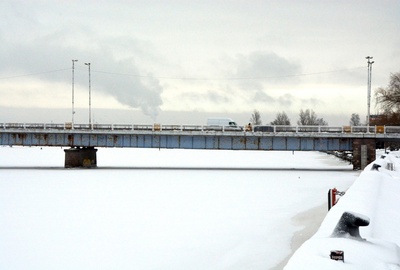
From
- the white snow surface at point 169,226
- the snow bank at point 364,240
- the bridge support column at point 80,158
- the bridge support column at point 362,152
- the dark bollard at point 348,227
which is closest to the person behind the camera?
the snow bank at point 364,240

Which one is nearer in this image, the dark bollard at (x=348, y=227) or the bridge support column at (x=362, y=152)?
the dark bollard at (x=348, y=227)

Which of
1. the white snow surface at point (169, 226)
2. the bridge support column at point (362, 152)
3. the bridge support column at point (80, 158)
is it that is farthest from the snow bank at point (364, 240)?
the bridge support column at point (80, 158)

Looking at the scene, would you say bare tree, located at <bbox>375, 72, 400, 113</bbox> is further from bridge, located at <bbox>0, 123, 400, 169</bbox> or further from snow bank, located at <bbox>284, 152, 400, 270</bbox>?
snow bank, located at <bbox>284, 152, 400, 270</bbox>

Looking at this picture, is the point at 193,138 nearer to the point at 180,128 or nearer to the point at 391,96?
the point at 180,128

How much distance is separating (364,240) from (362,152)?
5811 cm

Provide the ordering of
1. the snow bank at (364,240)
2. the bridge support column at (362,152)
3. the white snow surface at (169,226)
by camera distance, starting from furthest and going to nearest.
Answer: the bridge support column at (362,152), the white snow surface at (169,226), the snow bank at (364,240)

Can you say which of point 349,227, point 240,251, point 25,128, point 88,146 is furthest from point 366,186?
point 25,128

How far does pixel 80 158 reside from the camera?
72.8 metres

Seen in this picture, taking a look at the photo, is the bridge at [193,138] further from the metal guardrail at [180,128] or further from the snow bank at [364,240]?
the snow bank at [364,240]

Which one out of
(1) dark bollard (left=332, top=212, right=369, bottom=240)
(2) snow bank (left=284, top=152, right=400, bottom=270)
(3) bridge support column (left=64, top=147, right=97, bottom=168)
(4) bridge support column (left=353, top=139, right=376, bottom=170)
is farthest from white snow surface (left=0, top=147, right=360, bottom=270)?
(3) bridge support column (left=64, top=147, right=97, bottom=168)

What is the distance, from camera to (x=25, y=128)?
244 feet

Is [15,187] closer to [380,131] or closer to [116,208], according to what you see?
[116,208]

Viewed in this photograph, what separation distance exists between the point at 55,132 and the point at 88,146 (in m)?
4.78

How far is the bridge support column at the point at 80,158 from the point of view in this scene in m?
71.5
